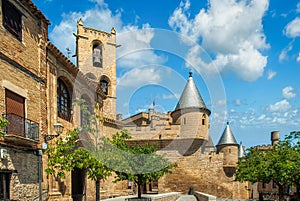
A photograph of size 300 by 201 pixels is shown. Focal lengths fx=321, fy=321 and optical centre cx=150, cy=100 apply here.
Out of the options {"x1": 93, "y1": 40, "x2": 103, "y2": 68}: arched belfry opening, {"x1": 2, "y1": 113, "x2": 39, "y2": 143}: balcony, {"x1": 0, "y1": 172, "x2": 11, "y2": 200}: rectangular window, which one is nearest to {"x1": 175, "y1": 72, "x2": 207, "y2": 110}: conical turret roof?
{"x1": 93, "y1": 40, "x2": 103, "y2": 68}: arched belfry opening

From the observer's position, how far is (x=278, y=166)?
18.7 meters

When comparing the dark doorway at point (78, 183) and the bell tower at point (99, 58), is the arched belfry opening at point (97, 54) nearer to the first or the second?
the bell tower at point (99, 58)

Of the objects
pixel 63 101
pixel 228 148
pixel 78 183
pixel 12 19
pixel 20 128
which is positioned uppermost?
pixel 12 19

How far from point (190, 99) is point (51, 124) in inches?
743

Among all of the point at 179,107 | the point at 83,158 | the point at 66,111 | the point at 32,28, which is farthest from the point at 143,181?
the point at 179,107

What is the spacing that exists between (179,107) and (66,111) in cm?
1612

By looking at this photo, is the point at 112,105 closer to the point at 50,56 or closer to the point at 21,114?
the point at 50,56

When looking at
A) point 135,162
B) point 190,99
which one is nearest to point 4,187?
point 135,162

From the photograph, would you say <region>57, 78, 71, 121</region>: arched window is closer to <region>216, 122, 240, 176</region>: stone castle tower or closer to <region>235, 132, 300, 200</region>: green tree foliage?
<region>235, 132, 300, 200</region>: green tree foliage

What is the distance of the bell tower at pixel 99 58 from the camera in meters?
39.0

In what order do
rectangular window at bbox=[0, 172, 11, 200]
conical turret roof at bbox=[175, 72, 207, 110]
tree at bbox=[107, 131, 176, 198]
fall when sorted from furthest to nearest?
conical turret roof at bbox=[175, 72, 207, 110]
tree at bbox=[107, 131, 176, 198]
rectangular window at bbox=[0, 172, 11, 200]

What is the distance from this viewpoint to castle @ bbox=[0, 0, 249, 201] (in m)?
11.1

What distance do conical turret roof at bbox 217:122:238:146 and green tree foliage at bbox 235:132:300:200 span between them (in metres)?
12.6

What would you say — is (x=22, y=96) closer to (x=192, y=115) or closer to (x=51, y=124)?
(x=51, y=124)
